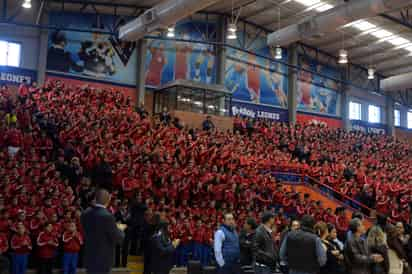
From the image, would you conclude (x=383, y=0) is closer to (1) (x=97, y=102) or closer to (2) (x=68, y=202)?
(1) (x=97, y=102)

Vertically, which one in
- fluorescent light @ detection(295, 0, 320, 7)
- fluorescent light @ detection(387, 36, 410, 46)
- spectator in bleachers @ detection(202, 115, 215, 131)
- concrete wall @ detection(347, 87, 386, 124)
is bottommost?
spectator in bleachers @ detection(202, 115, 215, 131)

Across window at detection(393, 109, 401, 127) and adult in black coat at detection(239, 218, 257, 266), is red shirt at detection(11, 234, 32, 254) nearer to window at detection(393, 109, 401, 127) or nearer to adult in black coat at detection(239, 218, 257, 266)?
adult in black coat at detection(239, 218, 257, 266)

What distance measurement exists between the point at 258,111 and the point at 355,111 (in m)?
10.9

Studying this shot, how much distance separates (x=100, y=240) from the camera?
5.44 m

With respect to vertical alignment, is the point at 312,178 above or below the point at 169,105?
below

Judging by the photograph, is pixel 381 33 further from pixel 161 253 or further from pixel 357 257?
pixel 357 257

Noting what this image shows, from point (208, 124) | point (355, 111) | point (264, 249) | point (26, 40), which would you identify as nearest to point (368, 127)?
point (355, 111)

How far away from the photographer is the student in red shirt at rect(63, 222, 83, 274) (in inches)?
426

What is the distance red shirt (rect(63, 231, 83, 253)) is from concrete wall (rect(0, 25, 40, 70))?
16.8 meters

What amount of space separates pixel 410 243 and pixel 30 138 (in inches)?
438

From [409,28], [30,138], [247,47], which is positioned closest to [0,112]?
[30,138]

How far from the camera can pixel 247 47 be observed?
3225 centimetres

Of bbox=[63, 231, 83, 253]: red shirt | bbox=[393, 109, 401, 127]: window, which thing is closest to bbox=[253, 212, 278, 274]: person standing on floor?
bbox=[63, 231, 83, 253]: red shirt

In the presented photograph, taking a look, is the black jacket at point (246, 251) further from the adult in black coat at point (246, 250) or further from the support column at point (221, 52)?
the support column at point (221, 52)
